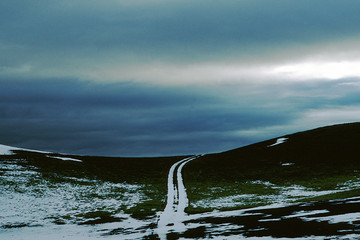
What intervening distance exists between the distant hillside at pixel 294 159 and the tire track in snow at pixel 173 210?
11.0m

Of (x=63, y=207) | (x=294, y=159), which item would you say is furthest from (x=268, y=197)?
(x=294, y=159)

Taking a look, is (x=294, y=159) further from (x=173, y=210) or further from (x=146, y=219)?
(x=146, y=219)

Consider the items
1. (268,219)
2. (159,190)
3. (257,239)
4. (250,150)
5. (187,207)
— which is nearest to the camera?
(257,239)

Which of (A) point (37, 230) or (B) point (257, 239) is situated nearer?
(B) point (257, 239)

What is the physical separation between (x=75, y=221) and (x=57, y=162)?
44.4 m

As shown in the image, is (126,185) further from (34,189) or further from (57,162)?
(57,162)

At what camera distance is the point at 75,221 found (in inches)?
1216

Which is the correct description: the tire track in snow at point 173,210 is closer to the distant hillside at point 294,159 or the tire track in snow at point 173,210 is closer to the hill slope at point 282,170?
the hill slope at point 282,170

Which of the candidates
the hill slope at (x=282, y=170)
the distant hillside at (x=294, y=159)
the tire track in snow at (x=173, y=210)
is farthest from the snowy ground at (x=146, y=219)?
the distant hillside at (x=294, y=159)

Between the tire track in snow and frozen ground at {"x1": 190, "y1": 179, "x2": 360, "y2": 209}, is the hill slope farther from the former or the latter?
the tire track in snow

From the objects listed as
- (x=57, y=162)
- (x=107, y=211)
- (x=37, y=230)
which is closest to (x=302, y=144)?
(x=57, y=162)

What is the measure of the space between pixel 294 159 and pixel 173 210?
5212cm

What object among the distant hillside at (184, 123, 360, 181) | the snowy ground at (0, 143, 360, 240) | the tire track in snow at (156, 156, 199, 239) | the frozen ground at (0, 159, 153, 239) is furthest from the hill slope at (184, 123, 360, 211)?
the frozen ground at (0, 159, 153, 239)

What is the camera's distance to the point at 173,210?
33.2 meters
